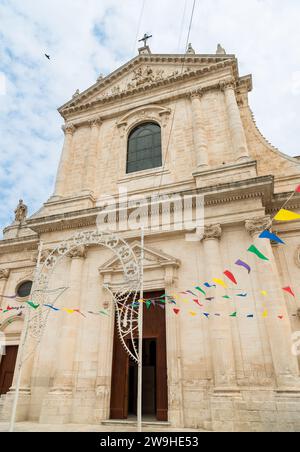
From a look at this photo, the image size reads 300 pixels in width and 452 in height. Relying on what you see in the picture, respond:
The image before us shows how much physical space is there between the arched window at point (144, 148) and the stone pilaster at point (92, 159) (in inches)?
60.2

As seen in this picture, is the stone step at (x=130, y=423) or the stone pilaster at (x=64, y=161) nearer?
the stone step at (x=130, y=423)

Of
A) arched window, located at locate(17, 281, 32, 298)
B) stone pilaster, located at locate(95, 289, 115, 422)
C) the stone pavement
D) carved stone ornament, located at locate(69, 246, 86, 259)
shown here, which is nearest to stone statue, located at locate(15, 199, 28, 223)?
arched window, located at locate(17, 281, 32, 298)

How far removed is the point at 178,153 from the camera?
12.6m

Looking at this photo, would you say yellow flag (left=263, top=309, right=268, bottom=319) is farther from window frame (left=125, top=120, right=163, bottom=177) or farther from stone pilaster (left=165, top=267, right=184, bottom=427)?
window frame (left=125, top=120, right=163, bottom=177)

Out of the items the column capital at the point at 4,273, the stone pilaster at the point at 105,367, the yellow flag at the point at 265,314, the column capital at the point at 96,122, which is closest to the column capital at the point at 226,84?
the column capital at the point at 96,122

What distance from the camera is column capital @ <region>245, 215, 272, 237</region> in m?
9.27

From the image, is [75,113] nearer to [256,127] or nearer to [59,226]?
[59,226]

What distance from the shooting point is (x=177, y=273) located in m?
9.98

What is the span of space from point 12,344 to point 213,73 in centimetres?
1330

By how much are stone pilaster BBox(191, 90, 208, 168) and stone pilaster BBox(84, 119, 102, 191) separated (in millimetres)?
4427

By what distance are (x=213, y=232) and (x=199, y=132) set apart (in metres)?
4.58

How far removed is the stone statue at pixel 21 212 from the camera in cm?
1516

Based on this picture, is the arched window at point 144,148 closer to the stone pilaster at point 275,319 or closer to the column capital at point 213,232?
the column capital at point 213,232
